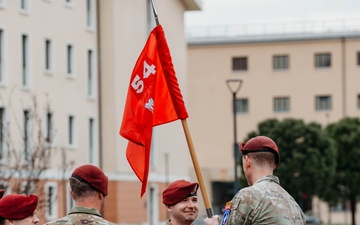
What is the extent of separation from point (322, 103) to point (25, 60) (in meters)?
44.1

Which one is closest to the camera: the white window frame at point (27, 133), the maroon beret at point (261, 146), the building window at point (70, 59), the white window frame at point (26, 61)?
the maroon beret at point (261, 146)

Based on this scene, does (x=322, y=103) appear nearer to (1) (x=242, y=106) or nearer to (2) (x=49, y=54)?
(1) (x=242, y=106)

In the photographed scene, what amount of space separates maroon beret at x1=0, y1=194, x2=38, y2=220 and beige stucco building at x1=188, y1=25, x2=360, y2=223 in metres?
88.9

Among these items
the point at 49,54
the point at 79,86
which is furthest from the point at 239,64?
the point at 49,54

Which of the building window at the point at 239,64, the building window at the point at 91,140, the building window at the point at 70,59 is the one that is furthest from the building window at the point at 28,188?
the building window at the point at 239,64

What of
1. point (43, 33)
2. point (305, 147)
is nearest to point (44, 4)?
point (43, 33)

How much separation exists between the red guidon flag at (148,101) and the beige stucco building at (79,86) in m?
42.1

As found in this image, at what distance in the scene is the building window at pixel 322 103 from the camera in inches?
3975

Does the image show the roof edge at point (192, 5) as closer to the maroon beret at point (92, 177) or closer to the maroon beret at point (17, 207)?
the maroon beret at point (17, 207)

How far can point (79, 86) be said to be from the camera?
66875 millimetres

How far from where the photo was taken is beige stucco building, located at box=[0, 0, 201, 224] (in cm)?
5916

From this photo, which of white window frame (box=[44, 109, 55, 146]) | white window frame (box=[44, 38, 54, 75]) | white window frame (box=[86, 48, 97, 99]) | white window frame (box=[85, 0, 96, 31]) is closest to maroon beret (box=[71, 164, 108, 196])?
white window frame (box=[44, 109, 55, 146])

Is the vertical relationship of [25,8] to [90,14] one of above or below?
below

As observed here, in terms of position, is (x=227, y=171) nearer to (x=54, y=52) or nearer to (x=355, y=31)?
(x=355, y=31)
